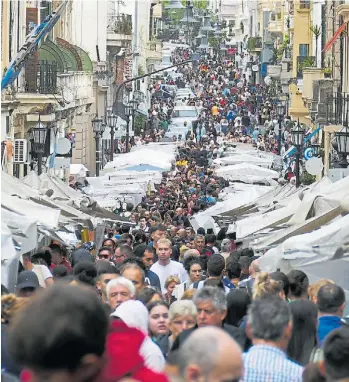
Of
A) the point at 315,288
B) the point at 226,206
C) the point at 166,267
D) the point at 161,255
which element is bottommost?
the point at 226,206

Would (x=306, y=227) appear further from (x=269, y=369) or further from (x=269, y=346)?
(x=269, y=369)

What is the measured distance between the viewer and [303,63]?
46562 mm

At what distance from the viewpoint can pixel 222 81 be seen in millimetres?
121375

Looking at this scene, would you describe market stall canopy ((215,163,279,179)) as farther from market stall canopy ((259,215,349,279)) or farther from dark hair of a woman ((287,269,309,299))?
dark hair of a woman ((287,269,309,299))

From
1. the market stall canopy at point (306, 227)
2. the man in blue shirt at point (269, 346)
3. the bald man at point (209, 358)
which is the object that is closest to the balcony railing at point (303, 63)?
the market stall canopy at point (306, 227)

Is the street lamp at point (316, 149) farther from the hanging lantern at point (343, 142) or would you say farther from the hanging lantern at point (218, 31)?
the hanging lantern at point (218, 31)

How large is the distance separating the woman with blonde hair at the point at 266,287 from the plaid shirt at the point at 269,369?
267cm

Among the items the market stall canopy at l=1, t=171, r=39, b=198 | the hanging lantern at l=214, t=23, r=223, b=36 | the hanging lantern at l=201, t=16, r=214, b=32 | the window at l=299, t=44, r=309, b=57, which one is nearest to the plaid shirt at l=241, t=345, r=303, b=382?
the market stall canopy at l=1, t=171, r=39, b=198

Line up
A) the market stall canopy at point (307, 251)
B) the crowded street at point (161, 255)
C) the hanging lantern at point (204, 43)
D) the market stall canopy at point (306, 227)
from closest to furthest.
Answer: the crowded street at point (161, 255) → the market stall canopy at point (307, 251) → the market stall canopy at point (306, 227) → the hanging lantern at point (204, 43)

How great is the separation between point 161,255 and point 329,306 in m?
5.70

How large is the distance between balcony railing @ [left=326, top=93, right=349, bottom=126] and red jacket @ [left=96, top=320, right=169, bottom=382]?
25.8 metres

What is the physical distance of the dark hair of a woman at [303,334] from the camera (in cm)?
922

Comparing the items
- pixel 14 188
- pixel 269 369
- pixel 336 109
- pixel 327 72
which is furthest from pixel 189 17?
pixel 269 369

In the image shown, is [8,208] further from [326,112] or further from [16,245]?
[326,112]
